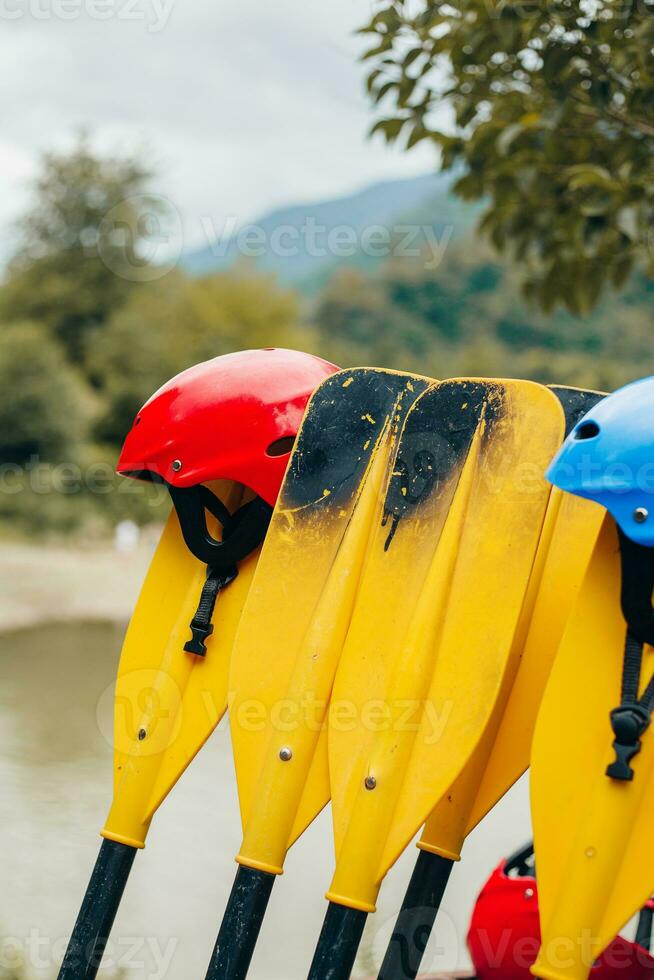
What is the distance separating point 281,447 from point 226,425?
12 centimetres

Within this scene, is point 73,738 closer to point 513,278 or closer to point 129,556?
point 129,556

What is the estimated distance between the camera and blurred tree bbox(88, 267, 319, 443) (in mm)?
22641

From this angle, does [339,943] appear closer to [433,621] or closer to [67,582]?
[433,621]

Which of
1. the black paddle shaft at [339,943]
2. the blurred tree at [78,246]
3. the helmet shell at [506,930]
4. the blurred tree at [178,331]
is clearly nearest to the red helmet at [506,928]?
the helmet shell at [506,930]

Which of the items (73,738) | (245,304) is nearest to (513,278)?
(245,304)

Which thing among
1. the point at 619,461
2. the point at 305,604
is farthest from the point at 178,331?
the point at 619,461

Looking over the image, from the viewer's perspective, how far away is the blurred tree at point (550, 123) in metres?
3.66

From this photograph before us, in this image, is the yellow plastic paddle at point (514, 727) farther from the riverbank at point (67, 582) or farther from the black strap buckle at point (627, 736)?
the riverbank at point (67, 582)

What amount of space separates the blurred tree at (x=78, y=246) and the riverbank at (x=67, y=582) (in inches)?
456

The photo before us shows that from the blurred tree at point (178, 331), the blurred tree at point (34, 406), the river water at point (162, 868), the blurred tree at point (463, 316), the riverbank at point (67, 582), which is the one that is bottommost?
the river water at point (162, 868)

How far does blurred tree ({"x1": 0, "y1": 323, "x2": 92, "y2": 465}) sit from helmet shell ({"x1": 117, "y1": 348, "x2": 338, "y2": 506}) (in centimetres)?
1662

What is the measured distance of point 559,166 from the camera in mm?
4258

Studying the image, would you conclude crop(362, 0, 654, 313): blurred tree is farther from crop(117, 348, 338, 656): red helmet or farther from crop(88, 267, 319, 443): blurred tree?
crop(88, 267, 319, 443): blurred tree

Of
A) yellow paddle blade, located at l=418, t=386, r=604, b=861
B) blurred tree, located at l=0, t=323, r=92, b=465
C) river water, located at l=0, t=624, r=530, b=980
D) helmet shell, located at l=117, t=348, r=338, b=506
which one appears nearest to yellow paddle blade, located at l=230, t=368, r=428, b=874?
helmet shell, located at l=117, t=348, r=338, b=506
